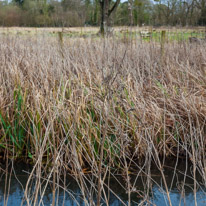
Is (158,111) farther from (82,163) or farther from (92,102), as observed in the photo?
(82,163)

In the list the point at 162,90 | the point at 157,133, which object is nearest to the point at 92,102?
the point at 157,133

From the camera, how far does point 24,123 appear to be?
2707mm

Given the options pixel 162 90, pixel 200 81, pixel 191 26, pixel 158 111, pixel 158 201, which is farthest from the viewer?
pixel 191 26

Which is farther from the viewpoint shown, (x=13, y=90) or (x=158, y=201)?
(x=13, y=90)

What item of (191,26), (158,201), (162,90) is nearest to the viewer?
(158,201)

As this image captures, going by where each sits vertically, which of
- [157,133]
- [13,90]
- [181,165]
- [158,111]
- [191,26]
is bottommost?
[181,165]

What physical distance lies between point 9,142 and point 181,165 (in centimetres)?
155

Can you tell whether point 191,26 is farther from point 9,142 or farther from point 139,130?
point 9,142

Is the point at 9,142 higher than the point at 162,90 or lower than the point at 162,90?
lower

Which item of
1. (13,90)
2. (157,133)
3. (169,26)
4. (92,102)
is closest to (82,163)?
(92,102)

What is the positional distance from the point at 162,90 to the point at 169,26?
224 centimetres

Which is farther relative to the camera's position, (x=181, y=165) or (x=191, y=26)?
(x=191, y=26)

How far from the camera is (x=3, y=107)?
8.97ft

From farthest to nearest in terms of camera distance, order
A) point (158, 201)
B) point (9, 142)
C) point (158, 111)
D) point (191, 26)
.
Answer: point (191, 26) → point (158, 111) → point (9, 142) → point (158, 201)
